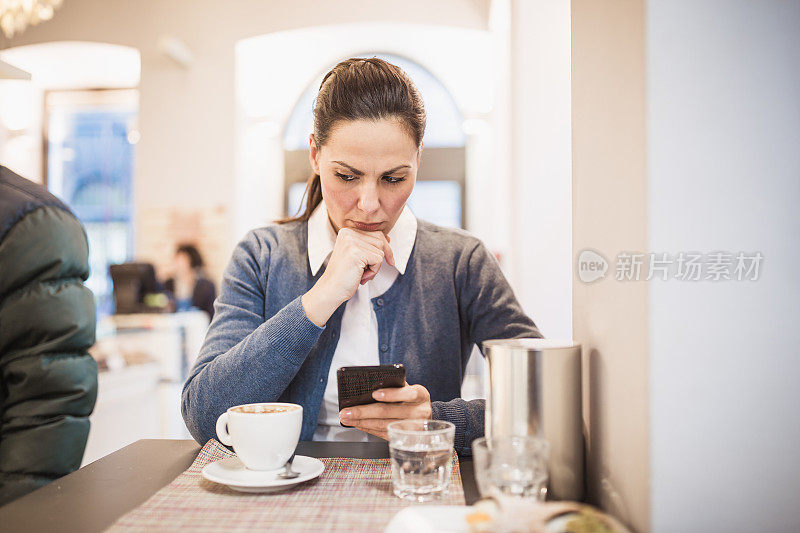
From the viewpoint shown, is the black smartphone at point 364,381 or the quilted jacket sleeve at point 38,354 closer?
the black smartphone at point 364,381

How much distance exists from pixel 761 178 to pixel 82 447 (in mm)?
1120

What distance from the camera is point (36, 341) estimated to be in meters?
1.07

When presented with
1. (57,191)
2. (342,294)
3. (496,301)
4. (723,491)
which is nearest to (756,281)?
(723,491)

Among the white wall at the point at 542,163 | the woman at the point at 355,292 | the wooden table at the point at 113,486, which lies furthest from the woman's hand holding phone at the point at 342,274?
the white wall at the point at 542,163

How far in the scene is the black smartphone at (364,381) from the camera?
0.92 meters

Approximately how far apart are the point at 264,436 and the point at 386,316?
563 millimetres

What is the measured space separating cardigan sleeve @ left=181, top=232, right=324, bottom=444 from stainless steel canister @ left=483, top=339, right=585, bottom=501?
40 cm

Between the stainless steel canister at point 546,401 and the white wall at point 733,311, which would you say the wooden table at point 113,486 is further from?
the white wall at point 733,311

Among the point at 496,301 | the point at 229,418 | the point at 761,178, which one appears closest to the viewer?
the point at 761,178

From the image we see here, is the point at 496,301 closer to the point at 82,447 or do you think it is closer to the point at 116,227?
the point at 82,447

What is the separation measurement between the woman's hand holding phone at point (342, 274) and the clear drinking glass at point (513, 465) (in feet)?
1.42

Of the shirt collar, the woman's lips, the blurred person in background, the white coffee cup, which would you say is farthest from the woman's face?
the blurred person in background

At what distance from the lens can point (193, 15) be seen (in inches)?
218

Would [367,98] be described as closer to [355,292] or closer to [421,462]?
[355,292]
